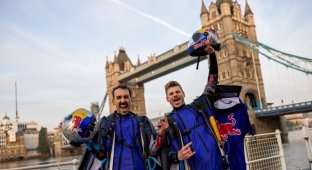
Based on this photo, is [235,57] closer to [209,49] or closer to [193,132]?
[209,49]

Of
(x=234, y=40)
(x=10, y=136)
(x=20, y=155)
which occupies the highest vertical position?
(x=234, y=40)

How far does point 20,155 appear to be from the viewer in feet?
228

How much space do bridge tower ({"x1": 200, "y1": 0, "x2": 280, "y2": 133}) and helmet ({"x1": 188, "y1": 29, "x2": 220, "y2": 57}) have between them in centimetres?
3183

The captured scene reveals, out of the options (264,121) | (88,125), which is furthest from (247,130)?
(264,121)

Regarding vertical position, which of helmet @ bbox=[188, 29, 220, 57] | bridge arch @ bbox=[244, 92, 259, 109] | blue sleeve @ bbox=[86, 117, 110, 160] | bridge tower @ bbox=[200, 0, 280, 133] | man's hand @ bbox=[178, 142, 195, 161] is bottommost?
man's hand @ bbox=[178, 142, 195, 161]

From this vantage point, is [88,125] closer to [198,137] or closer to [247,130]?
[198,137]

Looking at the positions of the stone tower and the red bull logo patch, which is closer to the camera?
the red bull logo patch

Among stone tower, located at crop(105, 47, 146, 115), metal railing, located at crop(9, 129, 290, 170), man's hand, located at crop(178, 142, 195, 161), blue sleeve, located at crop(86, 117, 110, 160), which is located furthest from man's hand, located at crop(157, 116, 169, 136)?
stone tower, located at crop(105, 47, 146, 115)

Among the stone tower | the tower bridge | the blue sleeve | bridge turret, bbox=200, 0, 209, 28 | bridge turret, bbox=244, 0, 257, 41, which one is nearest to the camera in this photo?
the blue sleeve

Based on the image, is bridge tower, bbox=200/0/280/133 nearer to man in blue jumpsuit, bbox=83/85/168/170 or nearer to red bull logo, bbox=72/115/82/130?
man in blue jumpsuit, bbox=83/85/168/170

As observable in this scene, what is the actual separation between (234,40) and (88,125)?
35.9 metres

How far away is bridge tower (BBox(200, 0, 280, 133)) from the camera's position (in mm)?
35031

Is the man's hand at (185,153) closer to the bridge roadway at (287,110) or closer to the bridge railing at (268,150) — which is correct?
the bridge railing at (268,150)

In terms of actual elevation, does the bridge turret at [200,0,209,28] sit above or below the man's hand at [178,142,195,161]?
above
